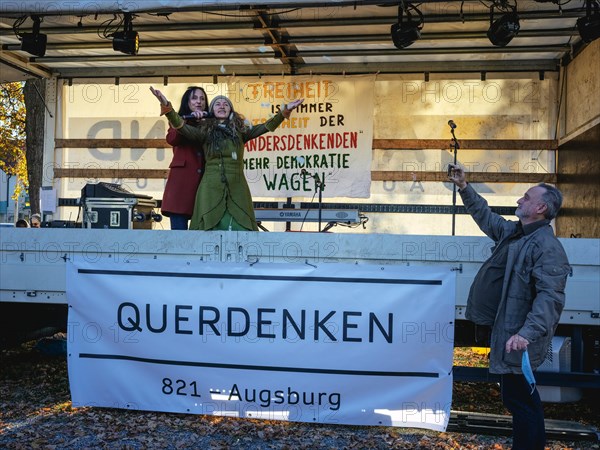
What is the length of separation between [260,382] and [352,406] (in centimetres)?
64

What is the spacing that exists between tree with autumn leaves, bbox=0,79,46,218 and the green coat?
A: 5.34 m

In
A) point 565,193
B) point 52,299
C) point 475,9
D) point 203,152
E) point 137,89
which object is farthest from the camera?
point 137,89

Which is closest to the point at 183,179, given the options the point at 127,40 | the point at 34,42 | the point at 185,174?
the point at 185,174

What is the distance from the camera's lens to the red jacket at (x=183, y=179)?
530 cm

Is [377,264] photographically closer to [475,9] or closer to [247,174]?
[475,9]

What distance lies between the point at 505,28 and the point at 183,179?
3621 millimetres

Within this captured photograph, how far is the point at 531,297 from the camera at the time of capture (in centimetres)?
349

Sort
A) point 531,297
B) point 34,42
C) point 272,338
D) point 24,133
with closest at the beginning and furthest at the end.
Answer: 1. point 531,297
2. point 272,338
3. point 34,42
4. point 24,133

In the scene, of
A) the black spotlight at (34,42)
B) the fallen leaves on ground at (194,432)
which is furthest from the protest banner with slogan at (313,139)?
the fallen leaves on ground at (194,432)

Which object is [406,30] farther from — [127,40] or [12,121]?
[12,121]

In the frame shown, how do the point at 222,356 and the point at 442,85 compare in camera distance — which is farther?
the point at 442,85

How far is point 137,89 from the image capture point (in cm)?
942

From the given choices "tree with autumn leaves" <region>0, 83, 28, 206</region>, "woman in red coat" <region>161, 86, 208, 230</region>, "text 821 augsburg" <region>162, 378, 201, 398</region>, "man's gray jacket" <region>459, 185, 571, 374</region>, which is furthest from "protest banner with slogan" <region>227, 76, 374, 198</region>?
"tree with autumn leaves" <region>0, 83, 28, 206</region>

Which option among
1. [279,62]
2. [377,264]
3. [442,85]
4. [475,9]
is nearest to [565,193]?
[442,85]
